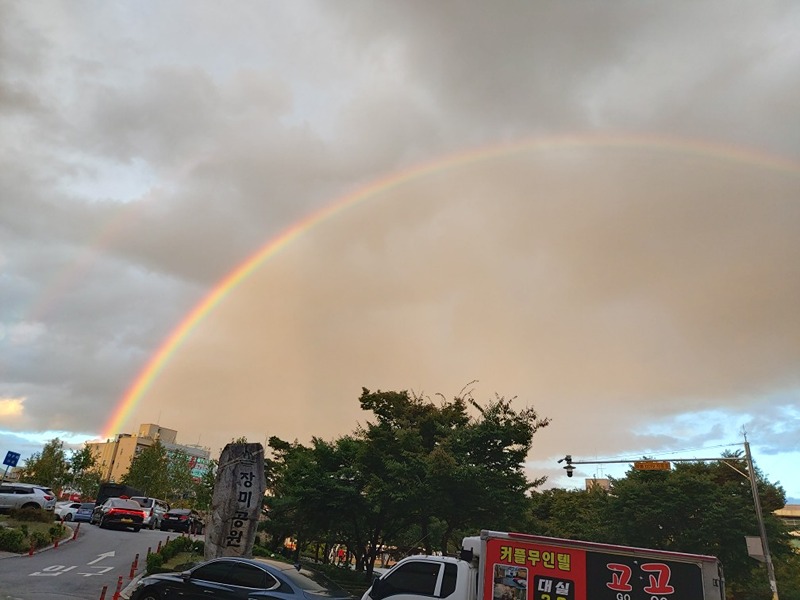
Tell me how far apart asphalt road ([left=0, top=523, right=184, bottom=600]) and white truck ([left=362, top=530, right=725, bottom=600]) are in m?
9.96

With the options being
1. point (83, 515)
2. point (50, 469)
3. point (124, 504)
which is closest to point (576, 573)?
point (124, 504)

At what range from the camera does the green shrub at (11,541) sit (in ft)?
62.2

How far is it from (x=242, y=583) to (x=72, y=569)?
10.5 metres

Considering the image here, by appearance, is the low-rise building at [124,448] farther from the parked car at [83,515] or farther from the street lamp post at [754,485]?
the street lamp post at [754,485]

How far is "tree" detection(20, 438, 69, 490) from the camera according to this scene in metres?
64.3

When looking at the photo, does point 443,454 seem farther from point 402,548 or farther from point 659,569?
point 402,548

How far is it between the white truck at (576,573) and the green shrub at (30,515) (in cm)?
2527

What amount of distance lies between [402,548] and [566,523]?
1863cm

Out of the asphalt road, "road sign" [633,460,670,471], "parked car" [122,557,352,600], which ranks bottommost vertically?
the asphalt road

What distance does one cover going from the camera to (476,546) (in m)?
10.2

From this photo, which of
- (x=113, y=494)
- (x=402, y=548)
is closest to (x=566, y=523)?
(x=402, y=548)

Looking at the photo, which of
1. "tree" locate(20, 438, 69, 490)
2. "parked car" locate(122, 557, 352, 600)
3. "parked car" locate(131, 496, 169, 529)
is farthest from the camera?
"tree" locate(20, 438, 69, 490)

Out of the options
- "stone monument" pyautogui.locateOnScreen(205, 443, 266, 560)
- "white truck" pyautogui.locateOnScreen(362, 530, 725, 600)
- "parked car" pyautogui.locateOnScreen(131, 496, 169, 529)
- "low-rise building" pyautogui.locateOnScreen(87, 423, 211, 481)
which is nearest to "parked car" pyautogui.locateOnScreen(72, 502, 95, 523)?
"parked car" pyautogui.locateOnScreen(131, 496, 169, 529)

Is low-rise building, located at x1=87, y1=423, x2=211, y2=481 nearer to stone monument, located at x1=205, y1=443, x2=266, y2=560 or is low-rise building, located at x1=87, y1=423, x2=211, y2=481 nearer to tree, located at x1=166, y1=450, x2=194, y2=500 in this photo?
tree, located at x1=166, y1=450, x2=194, y2=500
